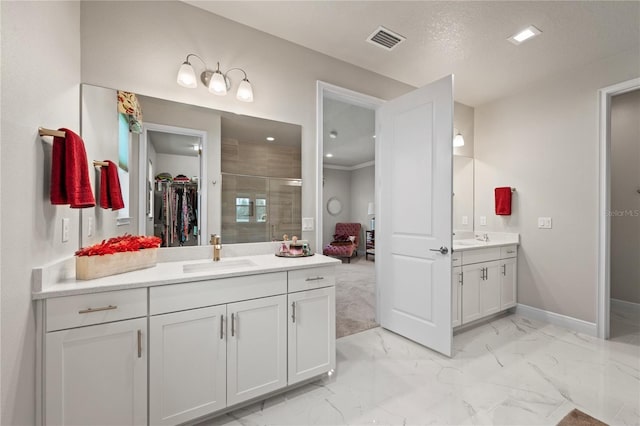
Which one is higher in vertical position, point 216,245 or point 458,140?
point 458,140

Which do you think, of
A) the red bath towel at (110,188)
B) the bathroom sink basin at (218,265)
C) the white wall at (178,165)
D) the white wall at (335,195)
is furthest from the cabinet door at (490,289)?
the white wall at (335,195)

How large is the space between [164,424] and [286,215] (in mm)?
1534

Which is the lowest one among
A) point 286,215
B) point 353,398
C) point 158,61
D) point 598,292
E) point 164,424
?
point 353,398

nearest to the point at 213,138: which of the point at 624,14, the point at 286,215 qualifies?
the point at 286,215

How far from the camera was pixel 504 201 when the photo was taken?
332 centimetres

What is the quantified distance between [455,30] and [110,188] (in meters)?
2.87

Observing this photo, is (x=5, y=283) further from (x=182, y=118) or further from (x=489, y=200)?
(x=489, y=200)

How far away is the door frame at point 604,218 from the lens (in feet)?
8.53

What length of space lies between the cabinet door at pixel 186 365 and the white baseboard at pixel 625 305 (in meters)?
4.76

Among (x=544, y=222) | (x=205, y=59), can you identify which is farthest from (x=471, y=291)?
(x=205, y=59)

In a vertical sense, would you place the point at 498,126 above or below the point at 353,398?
above

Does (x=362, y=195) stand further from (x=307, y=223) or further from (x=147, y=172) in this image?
(x=147, y=172)

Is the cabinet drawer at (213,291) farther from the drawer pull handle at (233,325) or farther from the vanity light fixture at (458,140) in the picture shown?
the vanity light fixture at (458,140)

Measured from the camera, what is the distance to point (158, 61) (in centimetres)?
185
